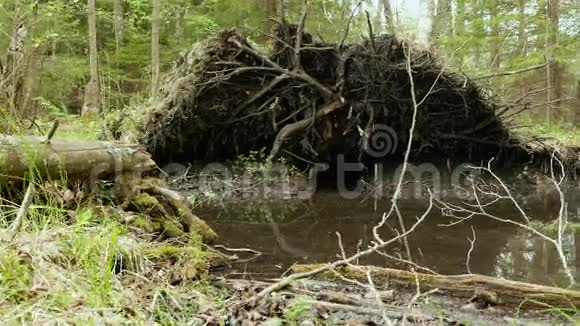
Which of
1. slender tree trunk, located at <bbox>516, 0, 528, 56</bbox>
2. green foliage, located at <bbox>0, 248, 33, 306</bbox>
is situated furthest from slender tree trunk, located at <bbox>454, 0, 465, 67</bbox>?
green foliage, located at <bbox>0, 248, 33, 306</bbox>

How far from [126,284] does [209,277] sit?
895mm

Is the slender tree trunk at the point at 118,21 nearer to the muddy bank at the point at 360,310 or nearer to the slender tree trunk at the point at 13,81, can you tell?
the slender tree trunk at the point at 13,81

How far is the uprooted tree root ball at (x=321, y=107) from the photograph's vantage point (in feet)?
27.6

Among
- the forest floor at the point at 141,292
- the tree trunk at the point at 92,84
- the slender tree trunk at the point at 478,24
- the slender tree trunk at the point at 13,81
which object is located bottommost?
the forest floor at the point at 141,292

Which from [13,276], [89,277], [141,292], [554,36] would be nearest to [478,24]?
[554,36]

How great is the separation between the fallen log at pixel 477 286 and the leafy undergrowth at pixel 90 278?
1004 mm

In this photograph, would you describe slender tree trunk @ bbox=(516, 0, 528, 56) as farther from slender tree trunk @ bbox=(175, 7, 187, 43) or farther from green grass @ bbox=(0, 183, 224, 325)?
green grass @ bbox=(0, 183, 224, 325)

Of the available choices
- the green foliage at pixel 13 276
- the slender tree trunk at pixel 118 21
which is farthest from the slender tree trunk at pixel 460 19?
the green foliage at pixel 13 276

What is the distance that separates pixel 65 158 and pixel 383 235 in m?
3.35

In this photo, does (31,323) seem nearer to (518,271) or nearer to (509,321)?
(509,321)

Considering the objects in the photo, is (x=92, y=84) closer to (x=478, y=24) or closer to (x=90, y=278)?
(x=478, y=24)

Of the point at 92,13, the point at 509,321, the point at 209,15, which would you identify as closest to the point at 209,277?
the point at 509,321

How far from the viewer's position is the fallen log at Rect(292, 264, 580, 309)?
3.20m

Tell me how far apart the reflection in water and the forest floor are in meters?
0.82
